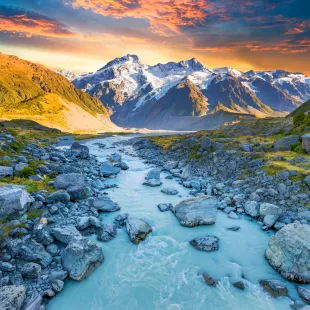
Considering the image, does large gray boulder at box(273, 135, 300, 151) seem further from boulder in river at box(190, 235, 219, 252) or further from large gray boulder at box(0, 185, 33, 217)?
large gray boulder at box(0, 185, 33, 217)

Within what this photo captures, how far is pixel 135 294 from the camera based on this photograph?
38.3 ft

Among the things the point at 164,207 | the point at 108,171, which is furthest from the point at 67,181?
the point at 108,171

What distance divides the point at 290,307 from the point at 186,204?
9424 millimetres

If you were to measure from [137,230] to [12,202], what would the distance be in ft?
26.8

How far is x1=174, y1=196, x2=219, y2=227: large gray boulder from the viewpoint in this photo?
18.1 m

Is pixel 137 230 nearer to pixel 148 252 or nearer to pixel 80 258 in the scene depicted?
pixel 148 252

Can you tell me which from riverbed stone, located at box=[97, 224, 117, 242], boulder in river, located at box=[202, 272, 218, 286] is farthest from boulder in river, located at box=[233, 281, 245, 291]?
riverbed stone, located at box=[97, 224, 117, 242]

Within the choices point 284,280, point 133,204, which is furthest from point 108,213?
point 284,280

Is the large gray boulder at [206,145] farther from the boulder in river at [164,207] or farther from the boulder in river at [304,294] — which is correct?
the boulder in river at [304,294]

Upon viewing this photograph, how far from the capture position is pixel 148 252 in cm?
1487

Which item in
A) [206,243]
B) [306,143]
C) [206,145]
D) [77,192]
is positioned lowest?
[206,243]

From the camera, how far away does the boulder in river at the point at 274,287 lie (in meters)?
11.6

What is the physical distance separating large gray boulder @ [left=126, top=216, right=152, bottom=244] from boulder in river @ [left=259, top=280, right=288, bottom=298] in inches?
301

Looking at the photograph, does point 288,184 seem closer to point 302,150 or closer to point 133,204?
point 302,150
